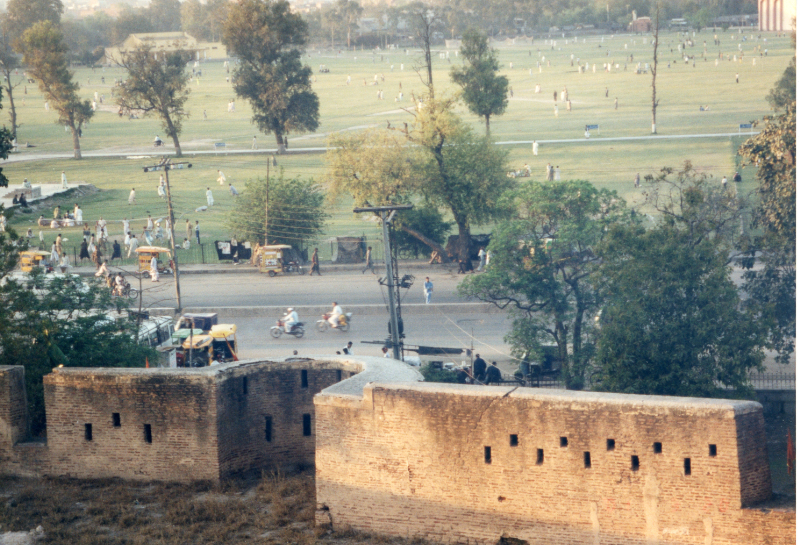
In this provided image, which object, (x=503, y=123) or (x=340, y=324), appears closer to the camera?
(x=340, y=324)

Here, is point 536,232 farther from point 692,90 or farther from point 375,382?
point 692,90

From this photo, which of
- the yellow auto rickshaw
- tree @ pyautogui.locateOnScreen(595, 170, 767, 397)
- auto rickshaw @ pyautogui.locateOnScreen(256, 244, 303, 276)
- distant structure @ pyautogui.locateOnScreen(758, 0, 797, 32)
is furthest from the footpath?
distant structure @ pyautogui.locateOnScreen(758, 0, 797, 32)

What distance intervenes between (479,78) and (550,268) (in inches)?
1268

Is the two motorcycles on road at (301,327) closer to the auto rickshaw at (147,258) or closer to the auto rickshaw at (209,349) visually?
the auto rickshaw at (209,349)

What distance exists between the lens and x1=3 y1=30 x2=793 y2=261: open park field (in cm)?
5388

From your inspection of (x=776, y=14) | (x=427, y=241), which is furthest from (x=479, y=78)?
(x=776, y=14)

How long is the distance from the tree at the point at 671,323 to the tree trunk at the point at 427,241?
51.8 ft

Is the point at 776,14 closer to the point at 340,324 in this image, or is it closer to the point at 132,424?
the point at 132,424

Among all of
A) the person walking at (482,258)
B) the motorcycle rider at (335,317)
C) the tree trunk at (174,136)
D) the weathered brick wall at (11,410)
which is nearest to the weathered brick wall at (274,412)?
the weathered brick wall at (11,410)

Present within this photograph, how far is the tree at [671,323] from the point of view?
2166 cm

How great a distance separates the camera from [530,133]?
7094 centimetres

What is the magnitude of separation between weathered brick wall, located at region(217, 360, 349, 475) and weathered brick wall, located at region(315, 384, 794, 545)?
2377mm

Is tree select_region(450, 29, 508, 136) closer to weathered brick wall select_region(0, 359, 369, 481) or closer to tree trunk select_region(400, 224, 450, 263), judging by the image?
tree trunk select_region(400, 224, 450, 263)

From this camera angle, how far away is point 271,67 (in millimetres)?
62031
